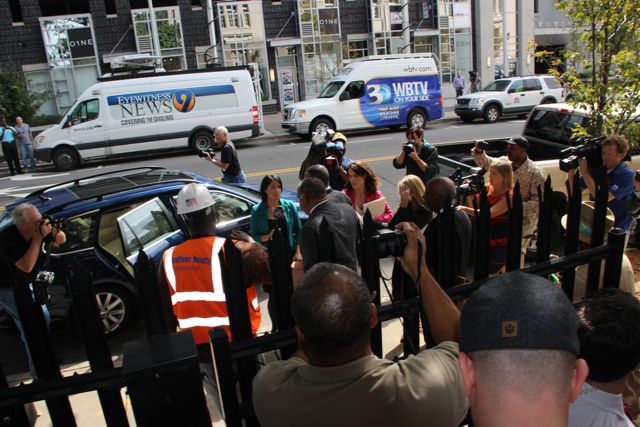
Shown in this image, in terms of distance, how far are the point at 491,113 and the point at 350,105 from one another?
6052 mm

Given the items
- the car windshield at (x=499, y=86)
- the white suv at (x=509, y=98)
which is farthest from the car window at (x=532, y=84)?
the car windshield at (x=499, y=86)

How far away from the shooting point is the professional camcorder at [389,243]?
6.37 feet

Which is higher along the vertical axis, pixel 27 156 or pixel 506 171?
pixel 506 171

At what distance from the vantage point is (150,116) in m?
16.1

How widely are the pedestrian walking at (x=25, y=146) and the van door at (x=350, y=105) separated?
9.67 m

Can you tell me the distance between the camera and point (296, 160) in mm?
14422

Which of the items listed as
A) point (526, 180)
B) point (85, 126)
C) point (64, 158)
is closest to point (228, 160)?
point (526, 180)

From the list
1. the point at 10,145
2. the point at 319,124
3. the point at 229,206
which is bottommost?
the point at 319,124

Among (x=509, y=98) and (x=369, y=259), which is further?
(x=509, y=98)

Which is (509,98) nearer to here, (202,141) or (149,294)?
(202,141)

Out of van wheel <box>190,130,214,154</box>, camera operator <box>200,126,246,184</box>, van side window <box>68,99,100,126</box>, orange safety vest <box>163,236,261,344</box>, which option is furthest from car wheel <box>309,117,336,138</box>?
orange safety vest <box>163,236,261,344</box>

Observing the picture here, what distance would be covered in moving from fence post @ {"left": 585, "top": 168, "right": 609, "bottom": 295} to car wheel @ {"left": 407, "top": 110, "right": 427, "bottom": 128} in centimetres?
1660

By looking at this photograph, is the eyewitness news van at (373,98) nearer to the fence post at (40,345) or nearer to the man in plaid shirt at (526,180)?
the man in plaid shirt at (526,180)

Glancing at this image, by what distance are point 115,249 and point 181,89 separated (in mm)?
11877
